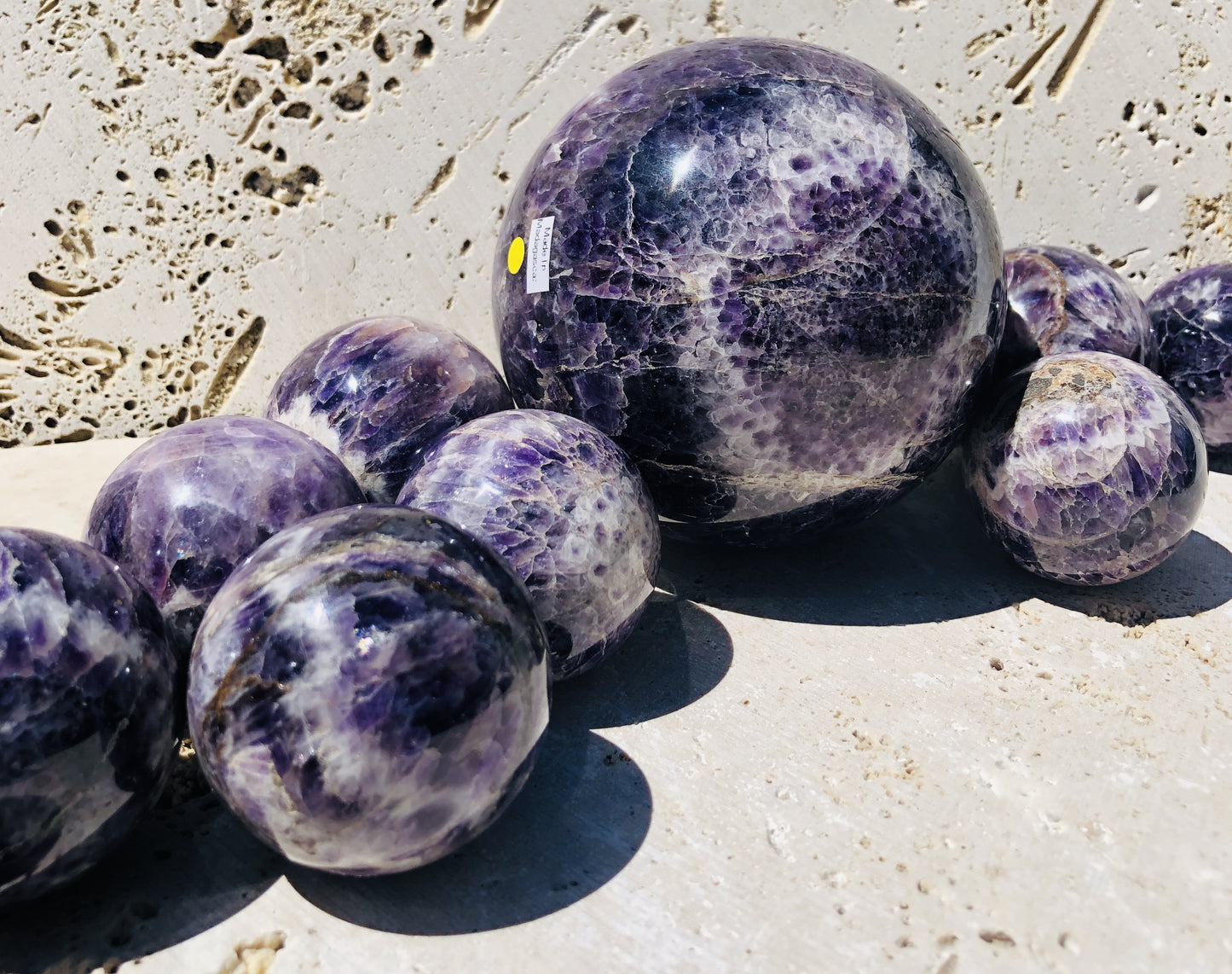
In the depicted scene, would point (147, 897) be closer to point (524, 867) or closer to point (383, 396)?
Result: point (524, 867)

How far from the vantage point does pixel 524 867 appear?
2059mm

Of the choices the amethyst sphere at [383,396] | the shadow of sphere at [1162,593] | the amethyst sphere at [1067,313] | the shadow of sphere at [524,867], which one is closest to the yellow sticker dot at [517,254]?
the amethyst sphere at [383,396]

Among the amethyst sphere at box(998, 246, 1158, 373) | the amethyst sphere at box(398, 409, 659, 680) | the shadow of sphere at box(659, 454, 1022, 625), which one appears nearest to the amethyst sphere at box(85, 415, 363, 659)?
the amethyst sphere at box(398, 409, 659, 680)

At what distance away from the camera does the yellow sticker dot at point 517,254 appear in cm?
296

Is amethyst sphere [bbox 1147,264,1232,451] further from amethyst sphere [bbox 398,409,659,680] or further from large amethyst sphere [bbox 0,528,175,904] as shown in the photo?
large amethyst sphere [bbox 0,528,175,904]

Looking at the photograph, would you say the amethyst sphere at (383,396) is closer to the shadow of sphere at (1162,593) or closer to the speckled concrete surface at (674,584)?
the speckled concrete surface at (674,584)

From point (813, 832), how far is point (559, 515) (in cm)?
89

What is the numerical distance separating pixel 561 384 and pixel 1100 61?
9.02ft

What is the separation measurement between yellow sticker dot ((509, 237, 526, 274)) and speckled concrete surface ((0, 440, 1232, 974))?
1079mm

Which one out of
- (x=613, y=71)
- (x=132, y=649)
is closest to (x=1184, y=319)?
(x=613, y=71)

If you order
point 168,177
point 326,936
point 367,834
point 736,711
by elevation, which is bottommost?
point 736,711

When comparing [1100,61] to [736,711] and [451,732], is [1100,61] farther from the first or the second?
[451,732]

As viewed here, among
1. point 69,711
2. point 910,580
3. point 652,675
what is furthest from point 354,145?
point 69,711

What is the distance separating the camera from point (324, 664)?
184 cm
